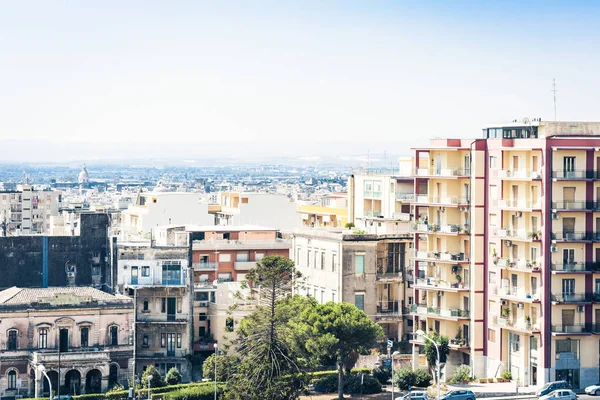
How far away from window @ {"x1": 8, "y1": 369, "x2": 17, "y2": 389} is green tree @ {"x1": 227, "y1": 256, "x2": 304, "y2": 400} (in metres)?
15.7

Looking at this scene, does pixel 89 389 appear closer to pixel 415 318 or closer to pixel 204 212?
pixel 415 318

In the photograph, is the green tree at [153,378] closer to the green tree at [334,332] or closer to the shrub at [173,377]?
the shrub at [173,377]

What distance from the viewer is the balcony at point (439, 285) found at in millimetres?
87750

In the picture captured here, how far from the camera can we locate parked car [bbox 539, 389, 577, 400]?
74.7 metres

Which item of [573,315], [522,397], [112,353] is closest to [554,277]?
[573,315]

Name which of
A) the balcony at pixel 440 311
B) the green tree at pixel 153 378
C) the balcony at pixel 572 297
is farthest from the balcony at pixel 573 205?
the green tree at pixel 153 378

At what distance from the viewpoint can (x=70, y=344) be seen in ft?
291

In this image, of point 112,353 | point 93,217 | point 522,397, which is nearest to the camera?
point 522,397

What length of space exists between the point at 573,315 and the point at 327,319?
50.5ft

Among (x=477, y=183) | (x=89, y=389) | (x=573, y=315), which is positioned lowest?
(x=89, y=389)

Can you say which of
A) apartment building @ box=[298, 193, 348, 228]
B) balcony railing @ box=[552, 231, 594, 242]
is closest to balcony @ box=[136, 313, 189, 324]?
balcony railing @ box=[552, 231, 594, 242]

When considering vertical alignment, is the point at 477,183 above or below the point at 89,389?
above

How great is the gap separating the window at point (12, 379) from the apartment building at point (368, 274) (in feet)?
67.5

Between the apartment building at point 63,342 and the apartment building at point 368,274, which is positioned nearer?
the apartment building at point 63,342
